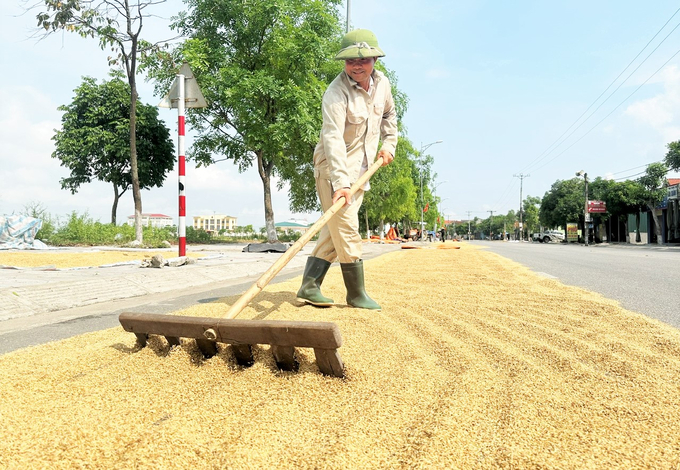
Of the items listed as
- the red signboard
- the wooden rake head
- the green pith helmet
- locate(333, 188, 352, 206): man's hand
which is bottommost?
the wooden rake head

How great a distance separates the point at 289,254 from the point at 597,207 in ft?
180

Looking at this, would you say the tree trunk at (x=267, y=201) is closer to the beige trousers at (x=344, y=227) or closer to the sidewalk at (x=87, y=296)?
the sidewalk at (x=87, y=296)

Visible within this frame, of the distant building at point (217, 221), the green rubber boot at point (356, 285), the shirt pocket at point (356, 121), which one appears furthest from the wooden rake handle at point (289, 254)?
the distant building at point (217, 221)

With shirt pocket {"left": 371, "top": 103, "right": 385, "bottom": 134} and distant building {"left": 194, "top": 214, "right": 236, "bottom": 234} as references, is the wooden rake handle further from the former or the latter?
distant building {"left": 194, "top": 214, "right": 236, "bottom": 234}

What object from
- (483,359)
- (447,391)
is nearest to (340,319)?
(483,359)

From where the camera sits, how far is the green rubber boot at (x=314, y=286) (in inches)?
135

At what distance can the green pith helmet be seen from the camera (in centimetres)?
321

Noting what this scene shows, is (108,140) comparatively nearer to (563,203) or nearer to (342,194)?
(342,194)

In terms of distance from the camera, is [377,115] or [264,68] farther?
[264,68]

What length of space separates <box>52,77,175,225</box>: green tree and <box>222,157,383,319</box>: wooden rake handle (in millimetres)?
24385

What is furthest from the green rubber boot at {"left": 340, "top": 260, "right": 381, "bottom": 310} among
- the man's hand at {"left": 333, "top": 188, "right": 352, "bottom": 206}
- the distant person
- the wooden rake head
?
the wooden rake head

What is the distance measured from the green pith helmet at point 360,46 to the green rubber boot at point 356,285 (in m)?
1.49

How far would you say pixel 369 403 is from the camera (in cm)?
162

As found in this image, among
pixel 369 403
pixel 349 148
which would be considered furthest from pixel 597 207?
pixel 369 403
